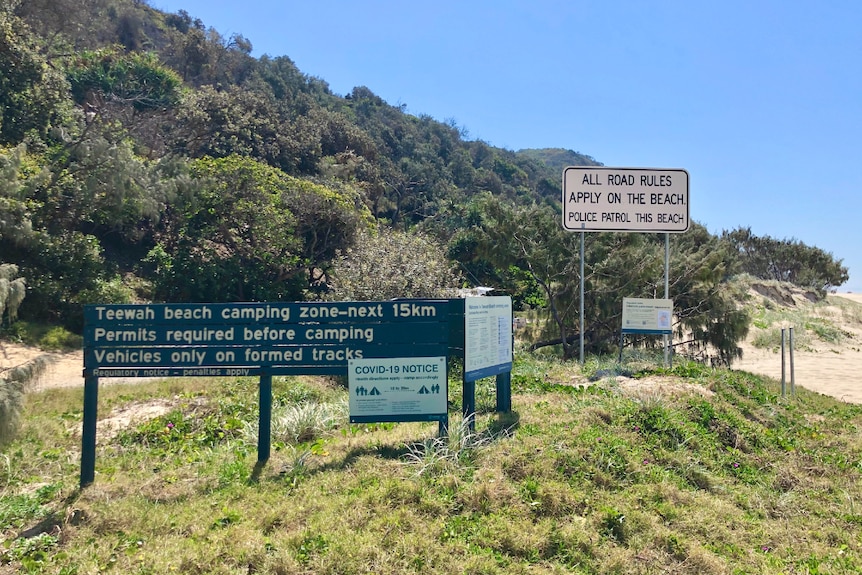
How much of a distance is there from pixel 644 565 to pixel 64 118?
24.9 m

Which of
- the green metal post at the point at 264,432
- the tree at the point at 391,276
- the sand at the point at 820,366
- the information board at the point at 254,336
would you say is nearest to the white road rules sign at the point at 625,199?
the tree at the point at 391,276

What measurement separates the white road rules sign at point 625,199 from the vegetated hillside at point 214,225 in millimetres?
3739

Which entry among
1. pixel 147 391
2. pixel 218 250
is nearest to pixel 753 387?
pixel 147 391

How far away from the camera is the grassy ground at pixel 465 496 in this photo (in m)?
4.04

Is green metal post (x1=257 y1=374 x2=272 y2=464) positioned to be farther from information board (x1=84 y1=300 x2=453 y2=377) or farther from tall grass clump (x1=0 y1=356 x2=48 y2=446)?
tall grass clump (x1=0 y1=356 x2=48 y2=446)

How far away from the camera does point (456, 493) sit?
184 inches

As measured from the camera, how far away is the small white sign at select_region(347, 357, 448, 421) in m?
5.73

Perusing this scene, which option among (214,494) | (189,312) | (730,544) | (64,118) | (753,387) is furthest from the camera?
(64,118)

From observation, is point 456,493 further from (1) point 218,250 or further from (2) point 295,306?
(1) point 218,250

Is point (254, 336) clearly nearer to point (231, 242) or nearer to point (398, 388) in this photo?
point (398, 388)

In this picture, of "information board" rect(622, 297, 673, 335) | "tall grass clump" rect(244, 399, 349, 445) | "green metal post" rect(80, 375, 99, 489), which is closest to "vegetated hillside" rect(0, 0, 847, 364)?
"information board" rect(622, 297, 673, 335)

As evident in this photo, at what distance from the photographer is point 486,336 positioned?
6273mm

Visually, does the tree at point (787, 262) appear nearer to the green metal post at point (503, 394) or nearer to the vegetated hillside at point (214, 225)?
the vegetated hillside at point (214, 225)

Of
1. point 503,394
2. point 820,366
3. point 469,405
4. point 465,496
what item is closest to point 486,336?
point 469,405
